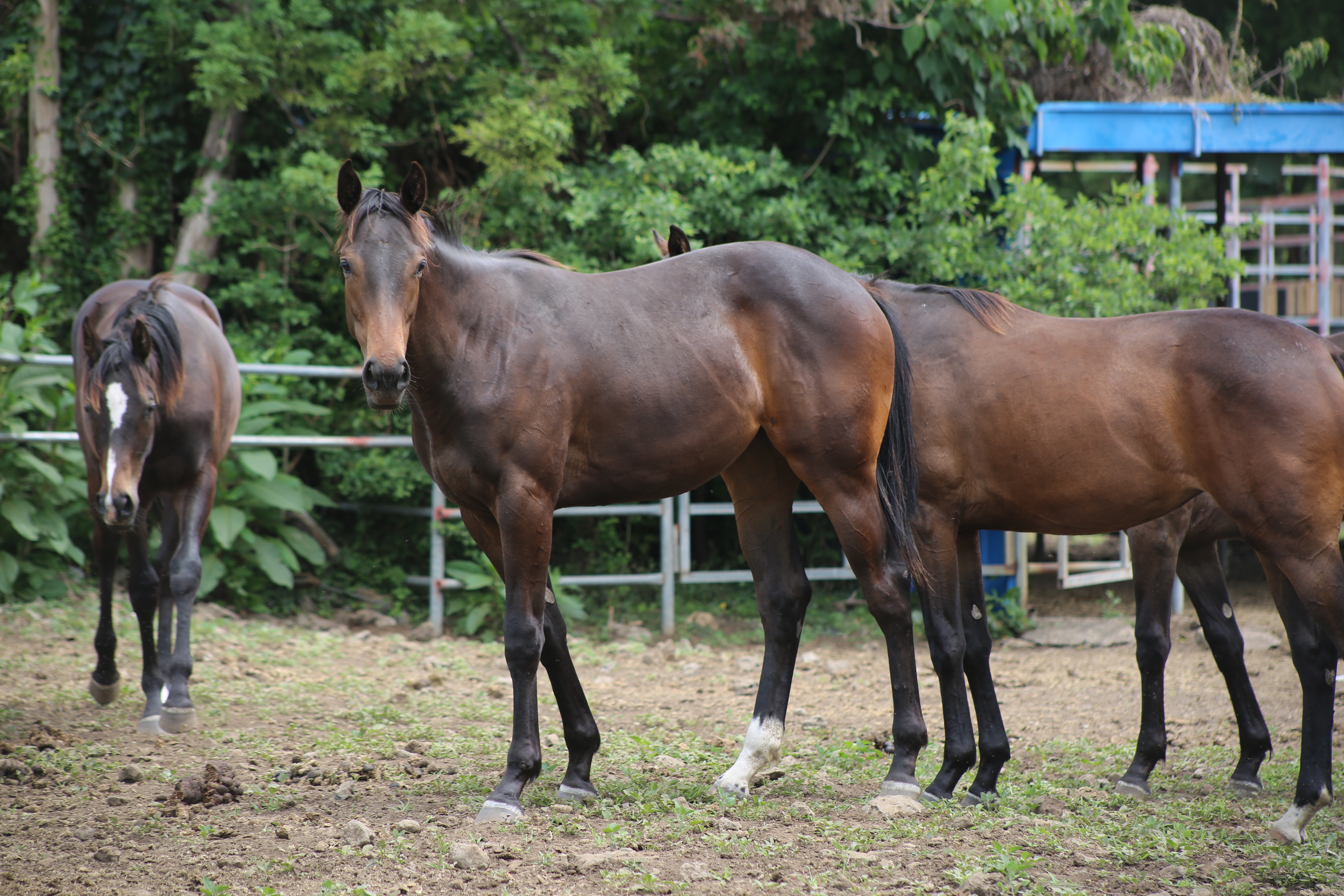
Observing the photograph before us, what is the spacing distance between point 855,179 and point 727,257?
5.05 meters

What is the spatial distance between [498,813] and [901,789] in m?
1.39

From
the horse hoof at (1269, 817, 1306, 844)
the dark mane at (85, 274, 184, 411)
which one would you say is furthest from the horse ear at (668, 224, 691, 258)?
the horse hoof at (1269, 817, 1306, 844)

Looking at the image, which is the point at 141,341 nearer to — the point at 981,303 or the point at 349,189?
the point at 349,189

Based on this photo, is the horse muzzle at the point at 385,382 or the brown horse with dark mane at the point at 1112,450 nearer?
the horse muzzle at the point at 385,382

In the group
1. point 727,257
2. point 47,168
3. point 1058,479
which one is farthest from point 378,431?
Answer: point 1058,479

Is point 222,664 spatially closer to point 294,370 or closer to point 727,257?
point 294,370

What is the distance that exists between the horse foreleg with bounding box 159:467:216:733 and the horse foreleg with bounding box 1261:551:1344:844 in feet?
14.3

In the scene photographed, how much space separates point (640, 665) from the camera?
6.67m

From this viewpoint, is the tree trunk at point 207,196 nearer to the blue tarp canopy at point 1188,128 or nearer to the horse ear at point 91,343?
the horse ear at point 91,343

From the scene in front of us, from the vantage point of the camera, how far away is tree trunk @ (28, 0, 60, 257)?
27.7 feet

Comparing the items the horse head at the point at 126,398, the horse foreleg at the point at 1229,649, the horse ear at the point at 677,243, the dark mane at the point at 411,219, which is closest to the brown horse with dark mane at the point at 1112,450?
the horse foreleg at the point at 1229,649

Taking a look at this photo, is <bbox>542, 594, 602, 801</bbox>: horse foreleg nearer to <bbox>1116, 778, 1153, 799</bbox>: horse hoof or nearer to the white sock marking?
<bbox>1116, 778, 1153, 799</bbox>: horse hoof

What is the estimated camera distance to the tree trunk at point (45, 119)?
8.43 metres

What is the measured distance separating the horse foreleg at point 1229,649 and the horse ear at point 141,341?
4.66 m
